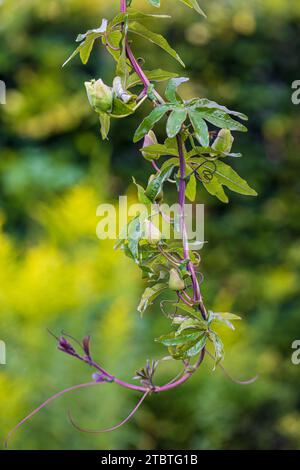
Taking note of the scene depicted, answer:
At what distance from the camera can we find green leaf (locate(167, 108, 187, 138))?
35cm

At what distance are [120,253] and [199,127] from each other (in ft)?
4.88

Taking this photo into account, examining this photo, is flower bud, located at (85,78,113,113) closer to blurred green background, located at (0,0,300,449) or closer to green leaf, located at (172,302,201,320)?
green leaf, located at (172,302,201,320)

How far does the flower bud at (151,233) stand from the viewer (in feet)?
1.22

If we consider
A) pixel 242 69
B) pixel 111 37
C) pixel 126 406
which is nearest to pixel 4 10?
pixel 242 69

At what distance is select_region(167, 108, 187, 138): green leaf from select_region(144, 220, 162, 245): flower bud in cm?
5

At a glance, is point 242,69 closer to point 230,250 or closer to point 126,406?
point 230,250

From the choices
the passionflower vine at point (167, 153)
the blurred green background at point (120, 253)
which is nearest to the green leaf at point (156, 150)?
the passionflower vine at point (167, 153)

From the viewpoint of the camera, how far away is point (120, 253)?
1.84 meters

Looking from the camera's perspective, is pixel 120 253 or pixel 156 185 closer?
pixel 156 185

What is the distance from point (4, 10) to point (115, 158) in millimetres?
619

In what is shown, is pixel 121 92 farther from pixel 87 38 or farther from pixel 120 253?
pixel 120 253

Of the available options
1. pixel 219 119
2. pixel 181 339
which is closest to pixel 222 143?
pixel 219 119

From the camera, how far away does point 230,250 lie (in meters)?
2.34

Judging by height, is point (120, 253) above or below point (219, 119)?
above
